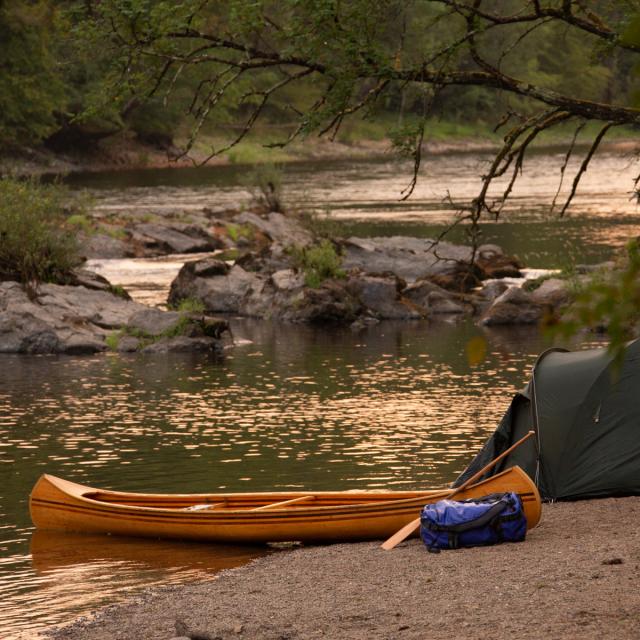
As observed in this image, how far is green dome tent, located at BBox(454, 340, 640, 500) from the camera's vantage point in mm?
15117

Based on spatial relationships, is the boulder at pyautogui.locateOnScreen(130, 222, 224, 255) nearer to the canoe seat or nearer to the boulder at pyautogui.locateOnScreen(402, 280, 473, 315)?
the boulder at pyautogui.locateOnScreen(402, 280, 473, 315)

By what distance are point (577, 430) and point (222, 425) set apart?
7.32 m

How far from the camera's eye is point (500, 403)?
74.0 feet

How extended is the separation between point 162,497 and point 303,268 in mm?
19349

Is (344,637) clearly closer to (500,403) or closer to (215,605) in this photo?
(215,605)

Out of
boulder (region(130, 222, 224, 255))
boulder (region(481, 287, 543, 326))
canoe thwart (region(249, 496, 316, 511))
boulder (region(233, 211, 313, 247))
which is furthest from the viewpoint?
boulder (region(130, 222, 224, 255))

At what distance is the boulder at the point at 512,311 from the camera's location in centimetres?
3200

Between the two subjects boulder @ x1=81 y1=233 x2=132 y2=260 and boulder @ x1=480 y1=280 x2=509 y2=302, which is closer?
boulder @ x1=480 y1=280 x2=509 y2=302

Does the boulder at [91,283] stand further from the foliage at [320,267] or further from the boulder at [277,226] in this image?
the boulder at [277,226]

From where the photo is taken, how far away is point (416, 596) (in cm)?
1109

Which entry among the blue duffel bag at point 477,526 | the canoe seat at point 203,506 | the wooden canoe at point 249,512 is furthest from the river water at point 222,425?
the blue duffel bag at point 477,526

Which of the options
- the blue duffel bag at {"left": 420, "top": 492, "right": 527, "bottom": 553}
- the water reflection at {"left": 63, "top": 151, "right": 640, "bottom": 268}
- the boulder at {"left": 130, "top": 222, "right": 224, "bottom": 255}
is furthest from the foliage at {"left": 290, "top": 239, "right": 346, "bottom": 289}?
the blue duffel bag at {"left": 420, "top": 492, "right": 527, "bottom": 553}

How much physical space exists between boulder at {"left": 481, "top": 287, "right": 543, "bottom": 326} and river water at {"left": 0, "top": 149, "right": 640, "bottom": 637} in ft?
2.87

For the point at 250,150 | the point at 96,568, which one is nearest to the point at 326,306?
the point at 96,568
